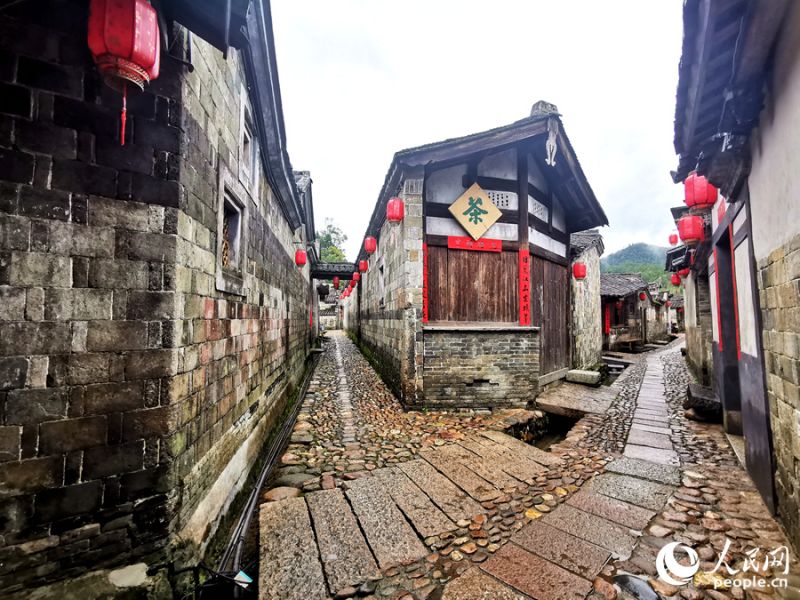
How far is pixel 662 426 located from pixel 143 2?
27.0 feet

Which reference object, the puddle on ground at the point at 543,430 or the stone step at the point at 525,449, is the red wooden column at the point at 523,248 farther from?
the stone step at the point at 525,449

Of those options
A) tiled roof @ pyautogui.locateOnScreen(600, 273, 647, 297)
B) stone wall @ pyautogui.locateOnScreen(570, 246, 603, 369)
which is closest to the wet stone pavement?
stone wall @ pyautogui.locateOnScreen(570, 246, 603, 369)

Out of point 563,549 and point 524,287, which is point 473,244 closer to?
point 524,287

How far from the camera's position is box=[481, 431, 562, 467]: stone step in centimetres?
438

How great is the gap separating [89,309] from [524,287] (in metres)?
7.04

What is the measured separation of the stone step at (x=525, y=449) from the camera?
4.38 metres

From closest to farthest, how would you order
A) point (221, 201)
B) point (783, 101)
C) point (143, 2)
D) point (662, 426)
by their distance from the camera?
point (143, 2), point (783, 101), point (221, 201), point (662, 426)

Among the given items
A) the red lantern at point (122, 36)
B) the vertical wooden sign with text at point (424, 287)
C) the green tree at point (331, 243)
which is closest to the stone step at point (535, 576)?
the red lantern at point (122, 36)

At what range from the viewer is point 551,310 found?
8.66 m

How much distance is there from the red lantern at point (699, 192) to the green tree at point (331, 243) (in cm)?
3449

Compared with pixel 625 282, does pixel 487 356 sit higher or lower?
lower

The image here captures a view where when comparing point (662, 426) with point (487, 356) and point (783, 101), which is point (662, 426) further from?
point (783, 101)

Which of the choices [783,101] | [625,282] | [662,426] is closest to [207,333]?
[783,101]

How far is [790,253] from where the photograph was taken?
2613 mm
